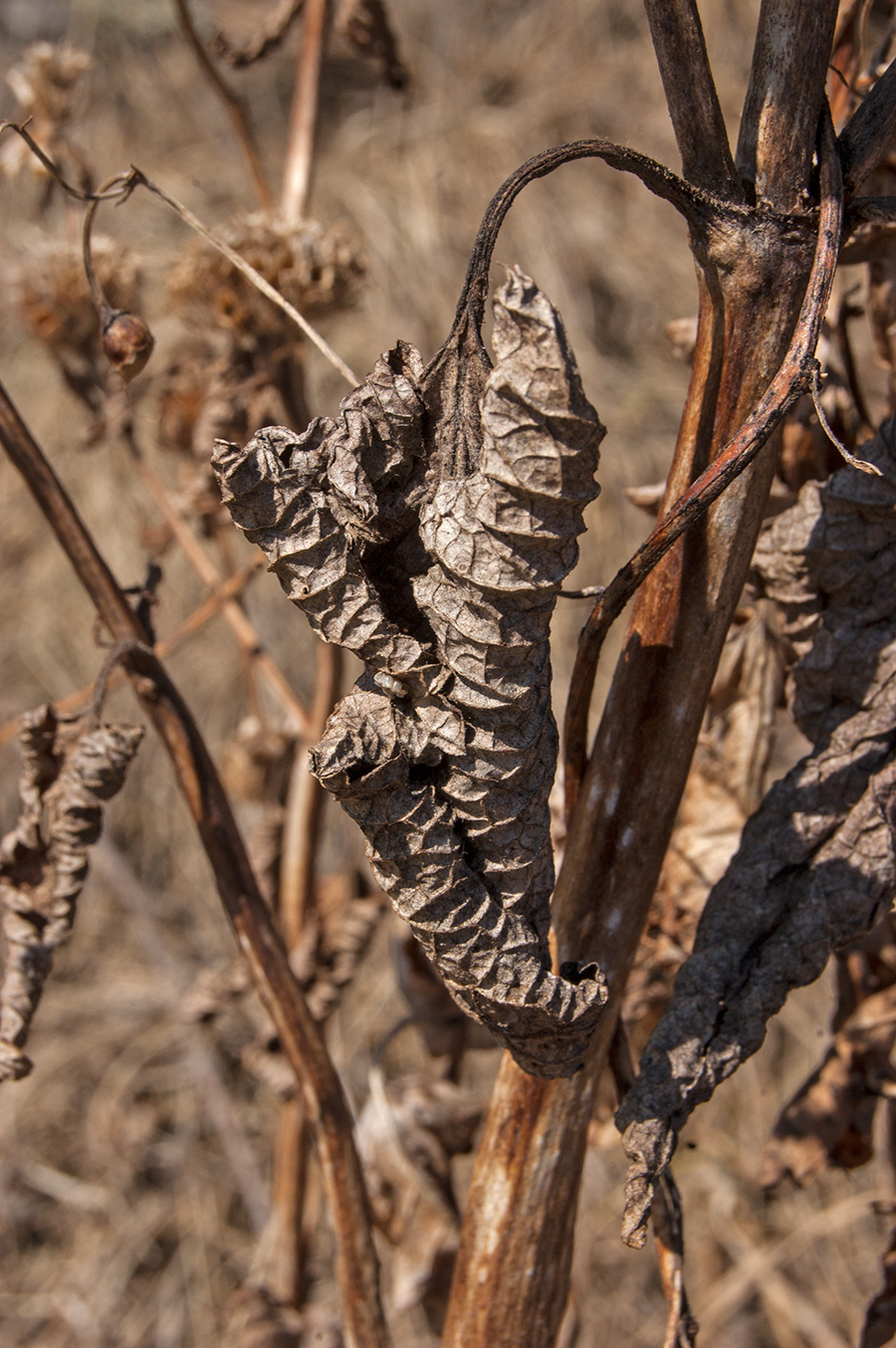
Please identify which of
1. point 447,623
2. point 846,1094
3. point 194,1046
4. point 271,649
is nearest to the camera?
point 447,623

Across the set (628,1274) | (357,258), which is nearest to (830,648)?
(357,258)

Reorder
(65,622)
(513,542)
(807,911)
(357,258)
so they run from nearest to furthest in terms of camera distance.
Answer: (513,542) → (807,911) → (357,258) → (65,622)

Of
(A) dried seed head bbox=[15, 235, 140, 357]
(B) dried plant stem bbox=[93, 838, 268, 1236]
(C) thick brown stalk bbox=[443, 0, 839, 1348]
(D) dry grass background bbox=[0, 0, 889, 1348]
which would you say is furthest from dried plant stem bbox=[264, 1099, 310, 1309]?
(D) dry grass background bbox=[0, 0, 889, 1348]

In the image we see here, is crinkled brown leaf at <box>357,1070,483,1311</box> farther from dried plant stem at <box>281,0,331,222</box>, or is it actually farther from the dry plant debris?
dried plant stem at <box>281,0,331,222</box>

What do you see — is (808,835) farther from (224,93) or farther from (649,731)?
(224,93)

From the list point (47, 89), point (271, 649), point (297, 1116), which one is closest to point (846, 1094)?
point (297, 1116)

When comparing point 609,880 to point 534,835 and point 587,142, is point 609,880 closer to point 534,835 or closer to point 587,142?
point 534,835
